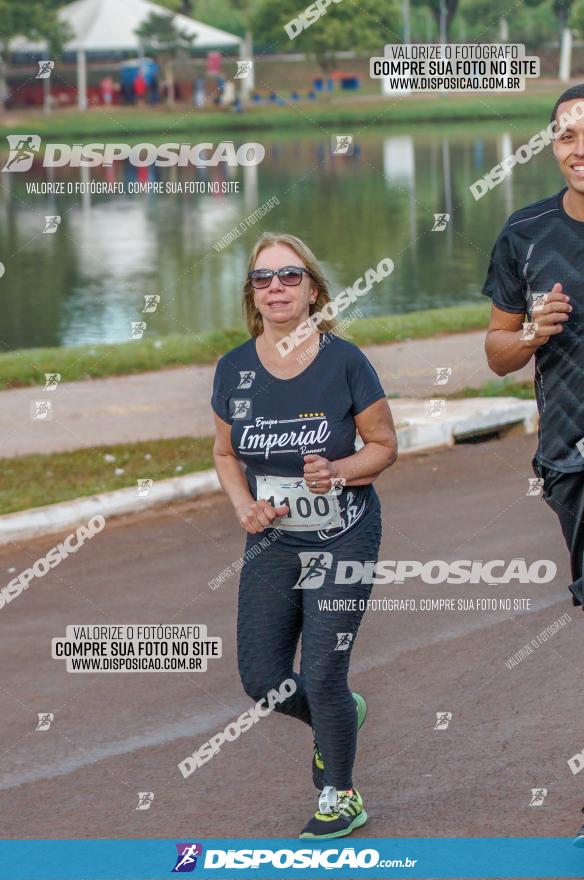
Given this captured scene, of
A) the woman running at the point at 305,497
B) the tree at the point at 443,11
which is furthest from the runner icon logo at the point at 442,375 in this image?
the tree at the point at 443,11

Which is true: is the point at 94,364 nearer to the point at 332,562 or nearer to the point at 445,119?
the point at 332,562

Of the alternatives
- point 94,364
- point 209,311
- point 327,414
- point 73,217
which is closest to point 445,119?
point 73,217

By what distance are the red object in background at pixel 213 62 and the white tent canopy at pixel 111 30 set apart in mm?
534

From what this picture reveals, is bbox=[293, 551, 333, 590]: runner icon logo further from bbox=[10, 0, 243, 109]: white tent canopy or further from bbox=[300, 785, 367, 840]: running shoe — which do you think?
bbox=[10, 0, 243, 109]: white tent canopy

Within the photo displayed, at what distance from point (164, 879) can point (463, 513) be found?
479cm

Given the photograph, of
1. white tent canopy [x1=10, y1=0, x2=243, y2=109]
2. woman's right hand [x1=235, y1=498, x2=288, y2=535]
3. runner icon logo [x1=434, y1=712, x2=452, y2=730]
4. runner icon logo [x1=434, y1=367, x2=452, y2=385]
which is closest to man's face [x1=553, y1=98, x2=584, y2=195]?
woman's right hand [x1=235, y1=498, x2=288, y2=535]

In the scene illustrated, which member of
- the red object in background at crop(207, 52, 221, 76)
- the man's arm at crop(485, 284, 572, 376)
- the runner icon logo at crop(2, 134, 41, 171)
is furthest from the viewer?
the red object in background at crop(207, 52, 221, 76)

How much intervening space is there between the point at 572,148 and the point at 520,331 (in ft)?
1.85

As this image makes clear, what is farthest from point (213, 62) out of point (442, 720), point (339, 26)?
point (442, 720)

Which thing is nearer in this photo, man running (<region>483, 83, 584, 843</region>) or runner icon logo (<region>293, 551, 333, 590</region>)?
man running (<region>483, 83, 584, 843</region>)

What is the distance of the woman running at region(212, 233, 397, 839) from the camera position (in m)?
5.11

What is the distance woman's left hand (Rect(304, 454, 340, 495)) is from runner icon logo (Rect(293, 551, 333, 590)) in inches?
9.4

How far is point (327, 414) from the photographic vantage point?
514 cm

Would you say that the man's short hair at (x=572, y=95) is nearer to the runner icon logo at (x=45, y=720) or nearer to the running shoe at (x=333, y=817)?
the running shoe at (x=333, y=817)
